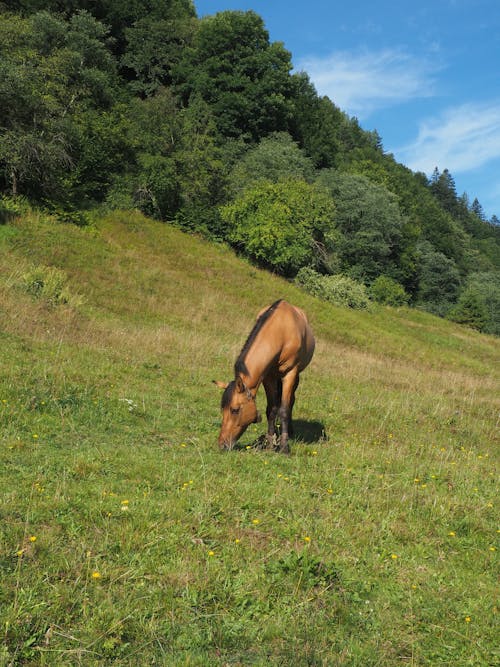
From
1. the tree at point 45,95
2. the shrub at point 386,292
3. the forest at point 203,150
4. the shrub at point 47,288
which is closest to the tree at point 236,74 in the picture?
the forest at point 203,150

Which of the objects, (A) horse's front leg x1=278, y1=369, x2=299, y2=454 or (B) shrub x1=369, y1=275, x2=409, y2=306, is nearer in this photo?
(A) horse's front leg x1=278, y1=369, x2=299, y2=454

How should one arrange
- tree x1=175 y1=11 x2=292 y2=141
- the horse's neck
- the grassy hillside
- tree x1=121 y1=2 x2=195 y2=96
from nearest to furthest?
the grassy hillside → the horse's neck → tree x1=175 y1=11 x2=292 y2=141 → tree x1=121 y1=2 x2=195 y2=96

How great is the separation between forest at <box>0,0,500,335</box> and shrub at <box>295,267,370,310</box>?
13 centimetres

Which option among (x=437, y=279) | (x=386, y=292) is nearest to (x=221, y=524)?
(x=386, y=292)

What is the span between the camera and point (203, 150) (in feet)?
129

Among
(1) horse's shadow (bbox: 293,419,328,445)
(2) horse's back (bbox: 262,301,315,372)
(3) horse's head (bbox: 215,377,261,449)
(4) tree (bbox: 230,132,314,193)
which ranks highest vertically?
(4) tree (bbox: 230,132,314,193)

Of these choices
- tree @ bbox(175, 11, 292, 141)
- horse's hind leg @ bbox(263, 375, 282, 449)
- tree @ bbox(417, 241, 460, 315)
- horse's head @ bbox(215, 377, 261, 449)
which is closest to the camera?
horse's head @ bbox(215, 377, 261, 449)

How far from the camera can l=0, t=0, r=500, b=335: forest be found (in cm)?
2845

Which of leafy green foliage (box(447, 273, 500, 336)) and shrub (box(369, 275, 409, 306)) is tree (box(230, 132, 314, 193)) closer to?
shrub (box(369, 275, 409, 306))

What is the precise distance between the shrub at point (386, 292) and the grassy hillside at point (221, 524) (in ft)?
116

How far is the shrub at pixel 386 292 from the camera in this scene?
157 ft

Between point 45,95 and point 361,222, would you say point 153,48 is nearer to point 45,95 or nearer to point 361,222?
point 45,95

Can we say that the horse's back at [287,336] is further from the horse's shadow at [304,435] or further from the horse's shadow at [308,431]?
the horse's shadow at [308,431]

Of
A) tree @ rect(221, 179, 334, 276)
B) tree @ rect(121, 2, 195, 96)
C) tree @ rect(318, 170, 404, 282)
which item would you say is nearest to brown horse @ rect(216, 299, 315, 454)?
tree @ rect(221, 179, 334, 276)
